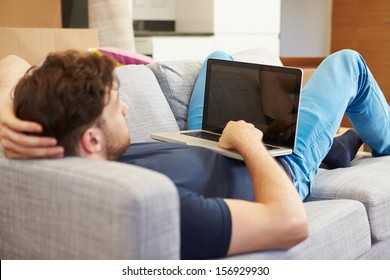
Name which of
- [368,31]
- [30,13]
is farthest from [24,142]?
[368,31]

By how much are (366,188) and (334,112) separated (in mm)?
265

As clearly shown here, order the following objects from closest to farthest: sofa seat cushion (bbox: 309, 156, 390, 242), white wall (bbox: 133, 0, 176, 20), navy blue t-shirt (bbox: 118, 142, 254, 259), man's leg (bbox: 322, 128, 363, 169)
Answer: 1. navy blue t-shirt (bbox: 118, 142, 254, 259)
2. sofa seat cushion (bbox: 309, 156, 390, 242)
3. man's leg (bbox: 322, 128, 363, 169)
4. white wall (bbox: 133, 0, 176, 20)

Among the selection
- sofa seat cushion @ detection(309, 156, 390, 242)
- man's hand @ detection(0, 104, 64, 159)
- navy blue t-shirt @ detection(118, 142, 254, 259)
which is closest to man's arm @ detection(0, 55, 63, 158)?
man's hand @ detection(0, 104, 64, 159)

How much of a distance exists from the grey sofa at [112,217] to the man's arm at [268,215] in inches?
1.6

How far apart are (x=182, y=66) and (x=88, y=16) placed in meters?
1.48

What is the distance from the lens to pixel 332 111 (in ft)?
5.89

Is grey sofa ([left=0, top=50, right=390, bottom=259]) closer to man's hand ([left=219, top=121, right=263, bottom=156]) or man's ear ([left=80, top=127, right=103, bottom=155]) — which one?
man's ear ([left=80, top=127, right=103, bottom=155])

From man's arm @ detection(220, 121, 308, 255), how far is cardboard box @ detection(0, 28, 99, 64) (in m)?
1.47

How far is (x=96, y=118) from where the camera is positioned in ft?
3.62

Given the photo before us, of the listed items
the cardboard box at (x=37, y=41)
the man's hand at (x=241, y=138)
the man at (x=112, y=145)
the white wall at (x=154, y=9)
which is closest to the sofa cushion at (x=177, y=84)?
the man's hand at (x=241, y=138)

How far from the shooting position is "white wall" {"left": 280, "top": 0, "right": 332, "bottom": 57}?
203 inches

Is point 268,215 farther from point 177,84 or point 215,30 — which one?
point 215,30
